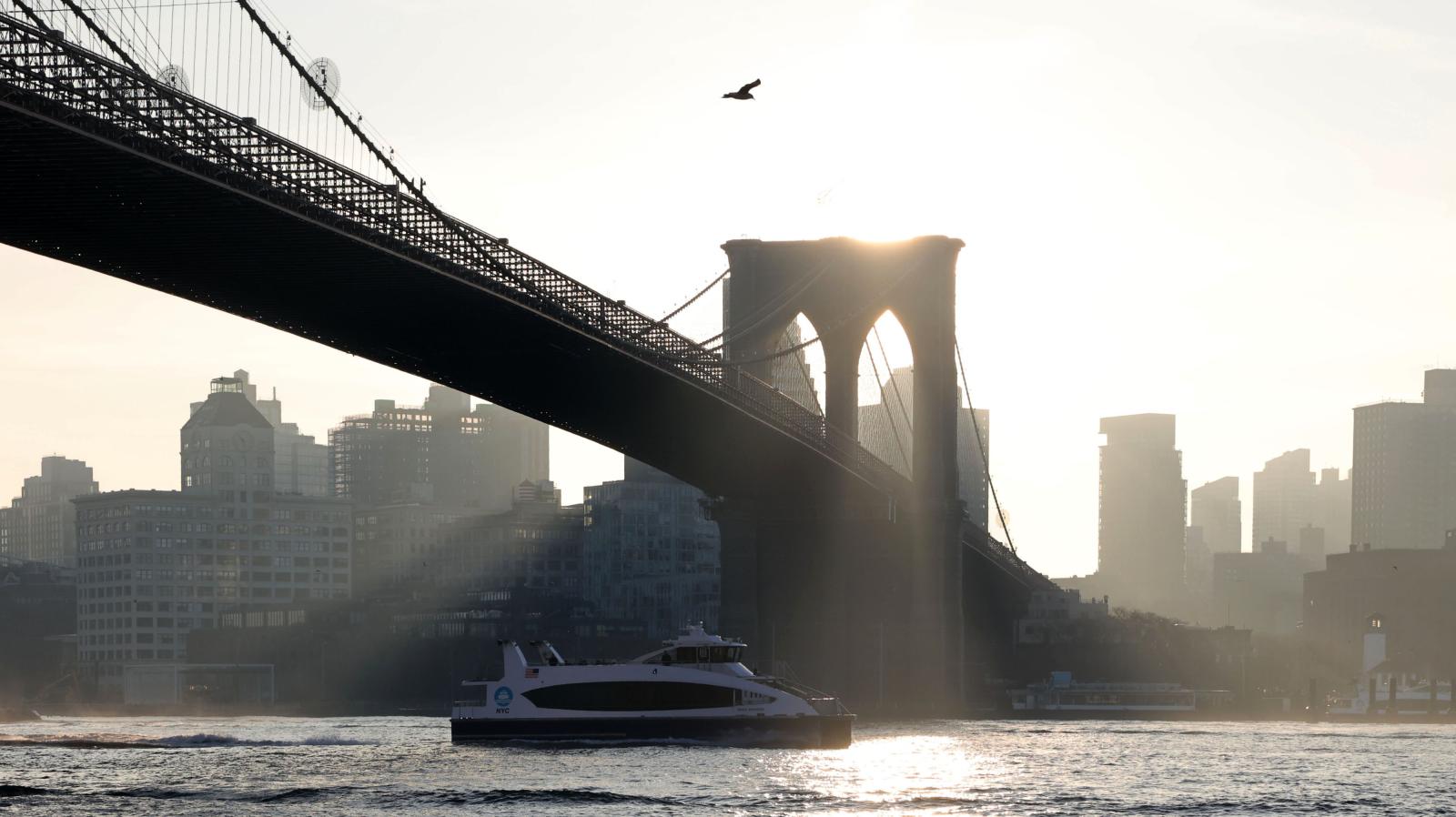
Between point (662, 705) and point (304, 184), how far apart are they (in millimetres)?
22549

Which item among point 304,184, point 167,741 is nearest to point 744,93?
point 304,184

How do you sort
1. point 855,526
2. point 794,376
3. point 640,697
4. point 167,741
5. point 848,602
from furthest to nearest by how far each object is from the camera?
point 794,376 → point 848,602 → point 855,526 → point 167,741 → point 640,697

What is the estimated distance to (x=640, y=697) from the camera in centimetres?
7062

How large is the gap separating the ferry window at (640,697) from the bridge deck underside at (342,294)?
10323 millimetres

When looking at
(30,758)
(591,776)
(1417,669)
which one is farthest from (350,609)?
(591,776)

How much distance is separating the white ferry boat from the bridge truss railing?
10.1m

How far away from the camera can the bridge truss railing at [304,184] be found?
155ft

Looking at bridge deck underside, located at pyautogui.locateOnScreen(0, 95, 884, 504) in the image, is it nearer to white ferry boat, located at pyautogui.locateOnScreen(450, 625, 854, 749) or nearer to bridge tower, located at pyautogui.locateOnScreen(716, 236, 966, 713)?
bridge tower, located at pyautogui.locateOnScreen(716, 236, 966, 713)

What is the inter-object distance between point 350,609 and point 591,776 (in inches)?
4847

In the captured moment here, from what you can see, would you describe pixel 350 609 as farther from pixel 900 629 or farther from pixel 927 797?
pixel 927 797

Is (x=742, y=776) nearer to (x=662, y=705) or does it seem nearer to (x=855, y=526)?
(x=662, y=705)

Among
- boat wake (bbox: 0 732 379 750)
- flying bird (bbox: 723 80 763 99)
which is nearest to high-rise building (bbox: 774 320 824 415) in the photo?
boat wake (bbox: 0 732 379 750)

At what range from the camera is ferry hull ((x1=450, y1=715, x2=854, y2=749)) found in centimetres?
6925

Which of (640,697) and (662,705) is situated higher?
(640,697)
